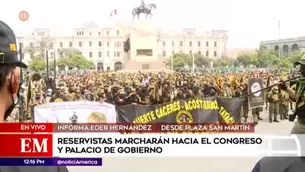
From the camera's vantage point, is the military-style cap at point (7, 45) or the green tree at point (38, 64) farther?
the green tree at point (38, 64)

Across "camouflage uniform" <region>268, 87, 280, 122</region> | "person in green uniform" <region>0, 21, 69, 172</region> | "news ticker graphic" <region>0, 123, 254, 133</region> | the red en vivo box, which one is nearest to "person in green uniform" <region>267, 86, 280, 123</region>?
"camouflage uniform" <region>268, 87, 280, 122</region>

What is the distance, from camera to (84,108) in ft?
6.41

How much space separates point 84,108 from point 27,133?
0.83 ft

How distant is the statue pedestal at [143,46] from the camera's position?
1.82 metres

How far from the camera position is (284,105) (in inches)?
71.9

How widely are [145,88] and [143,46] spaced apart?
0.21m

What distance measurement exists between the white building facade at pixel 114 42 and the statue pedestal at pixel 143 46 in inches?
0.9

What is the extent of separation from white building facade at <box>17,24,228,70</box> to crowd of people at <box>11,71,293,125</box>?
86 mm

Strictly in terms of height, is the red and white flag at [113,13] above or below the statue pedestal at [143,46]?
above

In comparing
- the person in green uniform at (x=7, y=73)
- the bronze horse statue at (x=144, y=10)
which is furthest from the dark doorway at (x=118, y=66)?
the person in green uniform at (x=7, y=73)

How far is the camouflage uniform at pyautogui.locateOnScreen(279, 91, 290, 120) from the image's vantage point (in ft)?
5.85

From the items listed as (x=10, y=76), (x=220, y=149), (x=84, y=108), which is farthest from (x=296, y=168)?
(x=84, y=108)

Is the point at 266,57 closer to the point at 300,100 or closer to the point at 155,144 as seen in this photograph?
the point at 300,100

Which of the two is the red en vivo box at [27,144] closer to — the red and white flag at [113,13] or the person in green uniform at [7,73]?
the red and white flag at [113,13]
